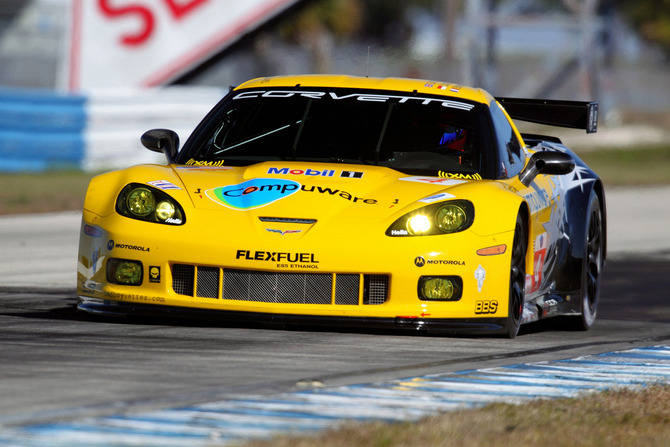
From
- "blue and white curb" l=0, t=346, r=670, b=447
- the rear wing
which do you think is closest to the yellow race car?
"blue and white curb" l=0, t=346, r=670, b=447

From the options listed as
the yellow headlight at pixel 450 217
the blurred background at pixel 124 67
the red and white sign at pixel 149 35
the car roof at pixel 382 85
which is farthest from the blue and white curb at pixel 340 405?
the red and white sign at pixel 149 35

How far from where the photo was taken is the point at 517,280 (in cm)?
687

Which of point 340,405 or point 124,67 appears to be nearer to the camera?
point 340,405

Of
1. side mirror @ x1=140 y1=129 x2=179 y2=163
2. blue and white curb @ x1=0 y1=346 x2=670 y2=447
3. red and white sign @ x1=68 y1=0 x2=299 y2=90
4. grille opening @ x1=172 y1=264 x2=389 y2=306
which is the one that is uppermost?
red and white sign @ x1=68 y1=0 x2=299 y2=90

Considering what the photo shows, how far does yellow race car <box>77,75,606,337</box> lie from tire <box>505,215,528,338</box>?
15mm

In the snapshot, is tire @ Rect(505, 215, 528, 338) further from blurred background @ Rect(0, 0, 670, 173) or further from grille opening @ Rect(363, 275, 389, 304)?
blurred background @ Rect(0, 0, 670, 173)

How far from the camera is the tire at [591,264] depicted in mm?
7965

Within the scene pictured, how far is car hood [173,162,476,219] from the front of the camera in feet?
21.4

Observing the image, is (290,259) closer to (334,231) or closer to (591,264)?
(334,231)

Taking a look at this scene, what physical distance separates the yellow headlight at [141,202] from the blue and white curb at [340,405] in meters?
1.82

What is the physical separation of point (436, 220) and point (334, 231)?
0.47 metres

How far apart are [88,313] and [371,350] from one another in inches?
70.3

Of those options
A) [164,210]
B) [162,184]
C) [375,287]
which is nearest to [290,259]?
[375,287]

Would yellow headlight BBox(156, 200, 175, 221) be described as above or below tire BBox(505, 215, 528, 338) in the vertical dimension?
above
